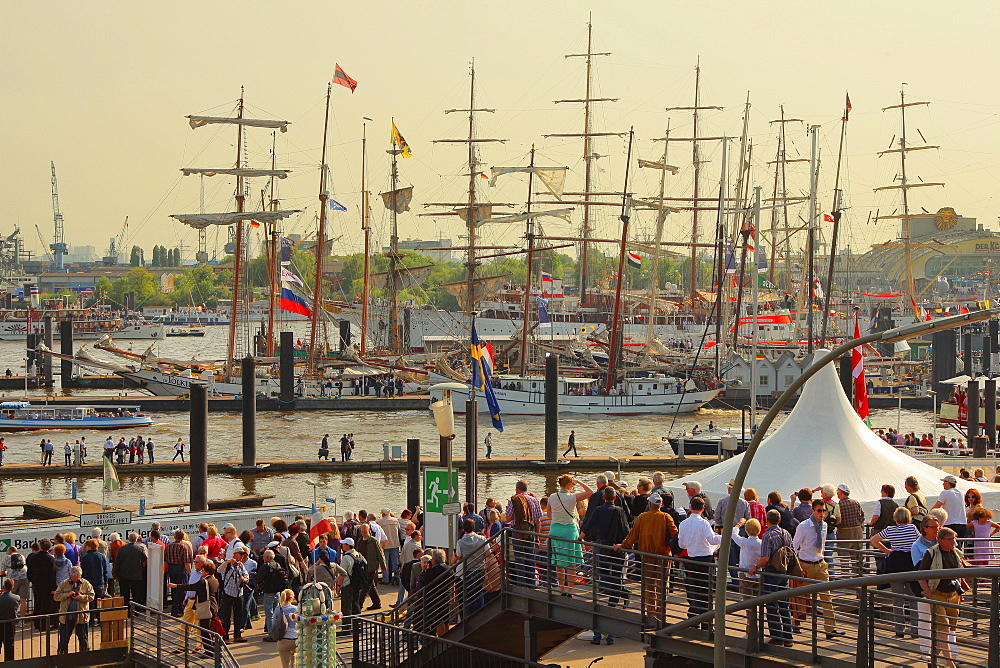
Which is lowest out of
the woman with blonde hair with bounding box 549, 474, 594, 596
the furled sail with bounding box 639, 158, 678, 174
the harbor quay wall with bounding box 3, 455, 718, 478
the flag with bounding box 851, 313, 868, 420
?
the harbor quay wall with bounding box 3, 455, 718, 478

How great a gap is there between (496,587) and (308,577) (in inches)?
129

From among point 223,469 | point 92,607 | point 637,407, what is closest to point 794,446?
point 92,607

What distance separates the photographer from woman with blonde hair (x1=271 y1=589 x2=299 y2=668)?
1561cm

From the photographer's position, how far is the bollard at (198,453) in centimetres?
3369

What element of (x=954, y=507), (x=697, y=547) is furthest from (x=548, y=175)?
(x=697, y=547)

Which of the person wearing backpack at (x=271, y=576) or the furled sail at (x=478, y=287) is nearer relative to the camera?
the person wearing backpack at (x=271, y=576)

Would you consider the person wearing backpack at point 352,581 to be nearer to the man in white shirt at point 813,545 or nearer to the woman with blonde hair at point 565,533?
the woman with blonde hair at point 565,533

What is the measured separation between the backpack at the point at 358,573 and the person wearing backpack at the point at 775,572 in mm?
6067

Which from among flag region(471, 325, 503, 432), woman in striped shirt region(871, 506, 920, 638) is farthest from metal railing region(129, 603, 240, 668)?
flag region(471, 325, 503, 432)

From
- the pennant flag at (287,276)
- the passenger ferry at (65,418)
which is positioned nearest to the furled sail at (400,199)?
the pennant flag at (287,276)

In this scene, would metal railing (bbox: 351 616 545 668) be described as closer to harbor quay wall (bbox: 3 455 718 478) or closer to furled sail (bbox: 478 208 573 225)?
harbor quay wall (bbox: 3 455 718 478)

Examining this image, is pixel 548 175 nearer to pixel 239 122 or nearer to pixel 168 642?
pixel 239 122

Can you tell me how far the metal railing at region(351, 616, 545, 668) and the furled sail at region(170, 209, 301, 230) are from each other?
61101mm

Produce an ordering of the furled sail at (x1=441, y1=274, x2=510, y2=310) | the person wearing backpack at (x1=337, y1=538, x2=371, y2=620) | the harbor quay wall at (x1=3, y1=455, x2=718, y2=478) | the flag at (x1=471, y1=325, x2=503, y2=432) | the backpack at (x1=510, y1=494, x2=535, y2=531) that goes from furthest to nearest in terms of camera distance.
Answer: the furled sail at (x1=441, y1=274, x2=510, y2=310) → the harbor quay wall at (x1=3, y1=455, x2=718, y2=478) → the flag at (x1=471, y1=325, x2=503, y2=432) → the person wearing backpack at (x1=337, y1=538, x2=371, y2=620) → the backpack at (x1=510, y1=494, x2=535, y2=531)
